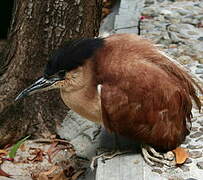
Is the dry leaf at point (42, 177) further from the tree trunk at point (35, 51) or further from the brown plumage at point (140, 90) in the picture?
the brown plumage at point (140, 90)

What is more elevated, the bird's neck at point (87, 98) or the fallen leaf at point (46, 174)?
→ the bird's neck at point (87, 98)

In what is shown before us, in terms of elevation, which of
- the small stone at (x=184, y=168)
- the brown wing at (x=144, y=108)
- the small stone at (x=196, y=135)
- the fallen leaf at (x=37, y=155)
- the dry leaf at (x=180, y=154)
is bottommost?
the fallen leaf at (x=37, y=155)

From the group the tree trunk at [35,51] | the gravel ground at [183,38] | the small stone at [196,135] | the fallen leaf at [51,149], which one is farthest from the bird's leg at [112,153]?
the tree trunk at [35,51]

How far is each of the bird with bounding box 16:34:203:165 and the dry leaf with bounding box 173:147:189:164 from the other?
7.4 inches

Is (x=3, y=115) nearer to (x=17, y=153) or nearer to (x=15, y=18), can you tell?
(x=17, y=153)

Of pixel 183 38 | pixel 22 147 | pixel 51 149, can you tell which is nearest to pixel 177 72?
pixel 51 149

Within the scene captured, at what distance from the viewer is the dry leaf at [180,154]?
3.99 m

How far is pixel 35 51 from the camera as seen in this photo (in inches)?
192

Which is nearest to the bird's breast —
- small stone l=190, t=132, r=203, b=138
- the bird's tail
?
the bird's tail

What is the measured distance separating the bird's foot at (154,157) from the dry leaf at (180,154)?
0.04 m

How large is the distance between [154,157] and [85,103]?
0.67 meters

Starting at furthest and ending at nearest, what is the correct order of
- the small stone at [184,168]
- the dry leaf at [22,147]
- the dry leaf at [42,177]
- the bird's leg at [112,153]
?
the dry leaf at [22,147] < the dry leaf at [42,177] < the bird's leg at [112,153] < the small stone at [184,168]

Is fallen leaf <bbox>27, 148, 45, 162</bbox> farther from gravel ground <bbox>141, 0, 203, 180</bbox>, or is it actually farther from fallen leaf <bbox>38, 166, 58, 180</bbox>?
gravel ground <bbox>141, 0, 203, 180</bbox>

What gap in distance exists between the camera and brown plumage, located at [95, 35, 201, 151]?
370 cm
